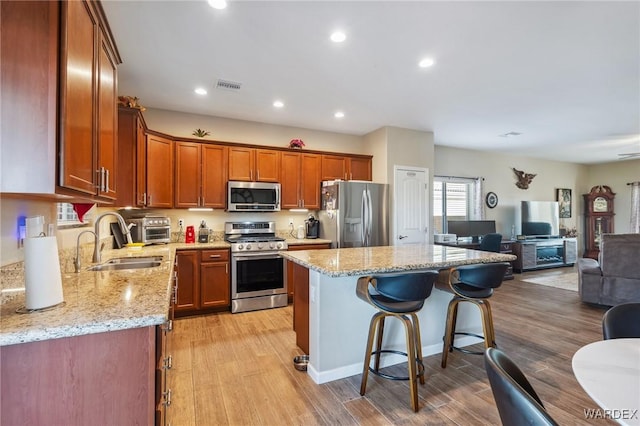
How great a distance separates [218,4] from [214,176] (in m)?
2.52

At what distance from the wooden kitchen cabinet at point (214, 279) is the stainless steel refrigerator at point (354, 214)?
1.63 metres

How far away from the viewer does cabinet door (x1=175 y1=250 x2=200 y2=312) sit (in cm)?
Answer: 381

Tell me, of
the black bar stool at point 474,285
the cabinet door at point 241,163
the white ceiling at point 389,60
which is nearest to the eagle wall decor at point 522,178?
the white ceiling at point 389,60

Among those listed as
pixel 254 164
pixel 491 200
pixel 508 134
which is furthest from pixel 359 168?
pixel 491 200

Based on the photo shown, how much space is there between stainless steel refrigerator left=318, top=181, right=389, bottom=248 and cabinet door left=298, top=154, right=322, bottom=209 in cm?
13

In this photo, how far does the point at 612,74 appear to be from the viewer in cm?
322

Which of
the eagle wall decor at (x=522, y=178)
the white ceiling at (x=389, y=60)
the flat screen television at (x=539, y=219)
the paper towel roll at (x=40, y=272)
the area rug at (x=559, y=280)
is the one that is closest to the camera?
the paper towel roll at (x=40, y=272)

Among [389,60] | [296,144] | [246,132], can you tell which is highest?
[389,60]

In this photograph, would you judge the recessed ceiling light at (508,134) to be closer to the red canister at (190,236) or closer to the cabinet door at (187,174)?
the cabinet door at (187,174)

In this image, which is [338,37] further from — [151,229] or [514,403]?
[151,229]

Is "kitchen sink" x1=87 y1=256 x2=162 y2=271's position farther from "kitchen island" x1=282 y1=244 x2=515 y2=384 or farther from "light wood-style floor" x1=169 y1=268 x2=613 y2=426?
"kitchen island" x1=282 y1=244 x2=515 y2=384

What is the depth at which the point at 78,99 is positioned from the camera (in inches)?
52.9

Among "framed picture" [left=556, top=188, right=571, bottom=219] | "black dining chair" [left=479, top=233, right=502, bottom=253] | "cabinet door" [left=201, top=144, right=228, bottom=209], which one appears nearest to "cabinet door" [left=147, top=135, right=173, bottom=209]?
"cabinet door" [left=201, top=144, right=228, bottom=209]

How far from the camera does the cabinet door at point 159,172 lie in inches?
146
